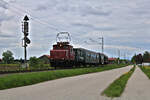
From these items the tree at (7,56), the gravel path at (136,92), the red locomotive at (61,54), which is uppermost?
the tree at (7,56)

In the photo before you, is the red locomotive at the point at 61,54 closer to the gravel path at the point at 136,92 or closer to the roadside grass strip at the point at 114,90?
the gravel path at the point at 136,92

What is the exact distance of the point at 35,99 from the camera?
9477 mm

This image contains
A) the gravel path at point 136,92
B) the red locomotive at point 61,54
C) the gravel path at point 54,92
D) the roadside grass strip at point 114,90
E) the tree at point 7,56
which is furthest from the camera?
the tree at point 7,56

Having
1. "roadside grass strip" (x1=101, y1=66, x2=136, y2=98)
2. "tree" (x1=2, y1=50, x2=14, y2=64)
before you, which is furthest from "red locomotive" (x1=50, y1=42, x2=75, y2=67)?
"tree" (x1=2, y1=50, x2=14, y2=64)

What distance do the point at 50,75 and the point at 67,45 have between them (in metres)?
16.8

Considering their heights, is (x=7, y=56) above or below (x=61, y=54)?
above

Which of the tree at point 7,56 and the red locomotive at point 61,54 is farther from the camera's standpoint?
the tree at point 7,56

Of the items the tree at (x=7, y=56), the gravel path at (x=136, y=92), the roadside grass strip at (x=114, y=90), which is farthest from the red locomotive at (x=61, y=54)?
the tree at (x=7, y=56)

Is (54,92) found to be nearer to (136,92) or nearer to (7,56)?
(136,92)

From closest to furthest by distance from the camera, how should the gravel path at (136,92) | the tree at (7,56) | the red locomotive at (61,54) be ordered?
the gravel path at (136,92)
the red locomotive at (61,54)
the tree at (7,56)

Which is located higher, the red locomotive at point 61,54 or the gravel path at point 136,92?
the red locomotive at point 61,54

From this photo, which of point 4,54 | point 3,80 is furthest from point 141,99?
point 4,54

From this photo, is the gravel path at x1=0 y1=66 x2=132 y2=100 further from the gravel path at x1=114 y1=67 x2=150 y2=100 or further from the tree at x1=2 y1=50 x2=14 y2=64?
the tree at x1=2 y1=50 x2=14 y2=64

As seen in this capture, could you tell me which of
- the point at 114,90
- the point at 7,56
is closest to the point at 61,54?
the point at 114,90
